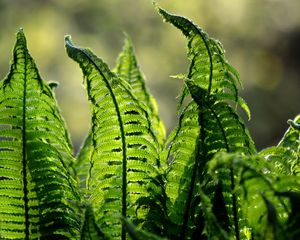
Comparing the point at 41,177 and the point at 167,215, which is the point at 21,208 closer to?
the point at 41,177

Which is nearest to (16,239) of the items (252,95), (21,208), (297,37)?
(21,208)

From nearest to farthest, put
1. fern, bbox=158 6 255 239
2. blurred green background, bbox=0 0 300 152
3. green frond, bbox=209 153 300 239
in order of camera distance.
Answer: green frond, bbox=209 153 300 239, fern, bbox=158 6 255 239, blurred green background, bbox=0 0 300 152

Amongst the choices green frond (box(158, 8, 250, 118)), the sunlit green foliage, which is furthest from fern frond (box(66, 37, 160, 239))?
green frond (box(158, 8, 250, 118))

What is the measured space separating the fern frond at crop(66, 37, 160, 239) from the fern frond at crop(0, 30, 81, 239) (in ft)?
0.22

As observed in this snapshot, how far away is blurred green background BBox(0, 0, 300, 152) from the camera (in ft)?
44.2

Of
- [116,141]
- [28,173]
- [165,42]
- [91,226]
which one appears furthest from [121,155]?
[165,42]

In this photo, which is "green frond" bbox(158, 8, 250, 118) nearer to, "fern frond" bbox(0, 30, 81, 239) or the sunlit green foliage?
the sunlit green foliage

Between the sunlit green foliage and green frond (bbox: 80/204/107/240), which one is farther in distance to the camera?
the sunlit green foliage

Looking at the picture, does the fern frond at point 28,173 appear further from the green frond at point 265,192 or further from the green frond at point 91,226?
the green frond at point 265,192

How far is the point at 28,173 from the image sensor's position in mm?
1072

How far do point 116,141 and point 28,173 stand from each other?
0.16 m

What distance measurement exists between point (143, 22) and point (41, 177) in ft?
45.2

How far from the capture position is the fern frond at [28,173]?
107 centimetres

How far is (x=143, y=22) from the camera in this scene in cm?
1466
